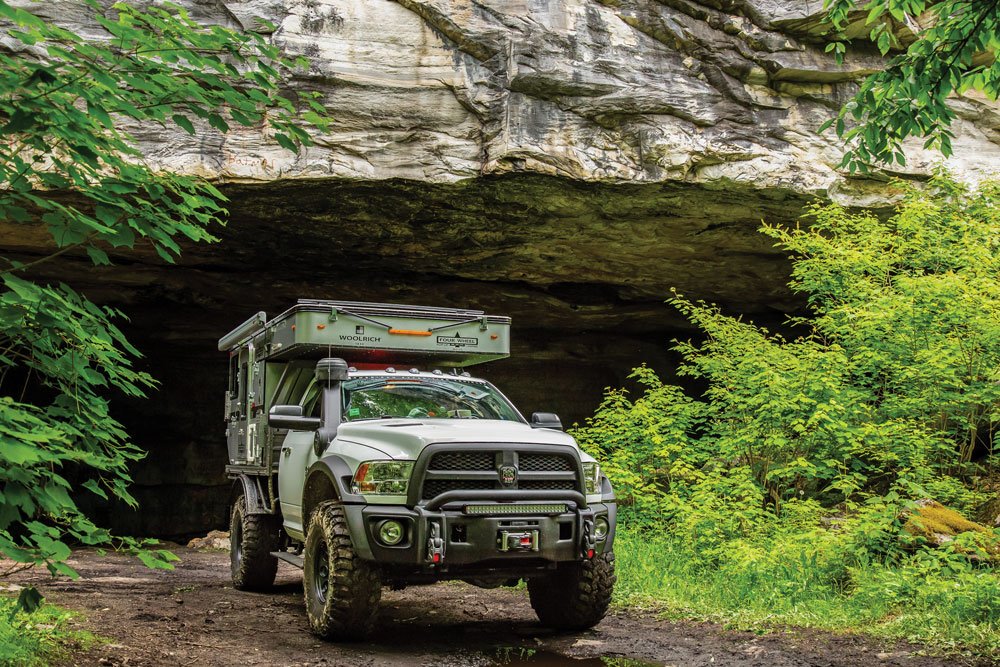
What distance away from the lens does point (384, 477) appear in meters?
5.55

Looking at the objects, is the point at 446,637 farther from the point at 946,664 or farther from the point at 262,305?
the point at 262,305

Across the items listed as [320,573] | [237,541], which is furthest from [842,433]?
[237,541]

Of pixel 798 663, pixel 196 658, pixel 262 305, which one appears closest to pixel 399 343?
pixel 196 658

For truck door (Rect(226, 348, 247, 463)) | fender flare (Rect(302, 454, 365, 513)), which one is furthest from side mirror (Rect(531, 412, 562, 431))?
truck door (Rect(226, 348, 247, 463))

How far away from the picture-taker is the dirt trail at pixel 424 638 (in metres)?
5.25

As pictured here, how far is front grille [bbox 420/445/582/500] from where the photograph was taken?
5.51 m

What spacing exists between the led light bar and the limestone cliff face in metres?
6.14

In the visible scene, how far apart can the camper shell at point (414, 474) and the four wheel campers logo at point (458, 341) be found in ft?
0.04

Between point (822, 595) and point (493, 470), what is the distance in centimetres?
316

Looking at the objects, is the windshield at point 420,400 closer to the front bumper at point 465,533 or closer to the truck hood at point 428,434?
the truck hood at point 428,434

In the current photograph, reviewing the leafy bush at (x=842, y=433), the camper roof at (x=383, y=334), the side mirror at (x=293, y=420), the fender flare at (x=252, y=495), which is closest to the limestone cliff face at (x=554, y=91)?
the leafy bush at (x=842, y=433)

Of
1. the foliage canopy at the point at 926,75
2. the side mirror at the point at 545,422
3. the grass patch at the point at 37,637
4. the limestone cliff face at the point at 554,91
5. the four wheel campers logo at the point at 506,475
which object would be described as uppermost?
the limestone cliff face at the point at 554,91

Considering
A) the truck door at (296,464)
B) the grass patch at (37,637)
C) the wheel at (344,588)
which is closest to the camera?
the grass patch at (37,637)

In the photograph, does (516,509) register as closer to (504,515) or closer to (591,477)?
(504,515)
